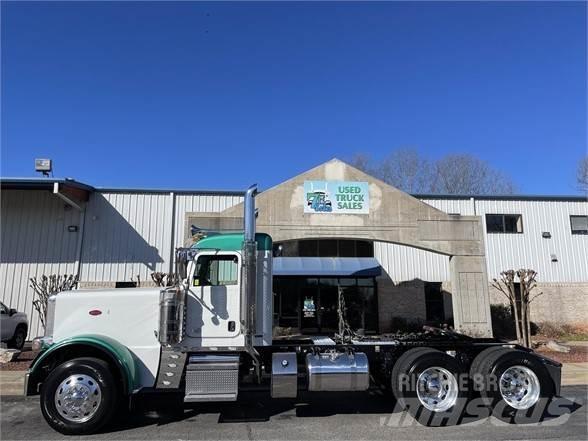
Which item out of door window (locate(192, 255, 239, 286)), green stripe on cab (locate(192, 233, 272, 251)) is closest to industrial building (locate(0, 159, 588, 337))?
green stripe on cab (locate(192, 233, 272, 251))

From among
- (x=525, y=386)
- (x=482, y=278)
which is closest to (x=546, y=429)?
(x=525, y=386)

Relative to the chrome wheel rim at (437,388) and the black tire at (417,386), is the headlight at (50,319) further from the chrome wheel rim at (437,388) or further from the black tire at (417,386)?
the chrome wheel rim at (437,388)

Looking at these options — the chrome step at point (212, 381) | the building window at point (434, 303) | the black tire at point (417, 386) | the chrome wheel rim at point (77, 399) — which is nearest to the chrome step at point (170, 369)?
the chrome step at point (212, 381)

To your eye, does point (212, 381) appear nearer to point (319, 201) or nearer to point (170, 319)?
point (170, 319)

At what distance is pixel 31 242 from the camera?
21.7m

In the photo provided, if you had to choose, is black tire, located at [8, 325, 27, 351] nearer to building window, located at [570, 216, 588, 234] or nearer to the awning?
the awning

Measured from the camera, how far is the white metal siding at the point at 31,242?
70.0 ft

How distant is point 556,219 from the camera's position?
24.6m

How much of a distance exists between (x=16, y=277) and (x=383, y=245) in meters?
17.4

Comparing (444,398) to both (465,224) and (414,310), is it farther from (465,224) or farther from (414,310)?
(414,310)

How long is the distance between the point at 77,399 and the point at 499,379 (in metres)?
6.56

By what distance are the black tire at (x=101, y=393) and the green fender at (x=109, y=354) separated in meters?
0.18

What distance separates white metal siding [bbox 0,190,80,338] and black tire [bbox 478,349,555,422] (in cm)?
1936

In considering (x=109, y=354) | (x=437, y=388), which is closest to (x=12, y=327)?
(x=109, y=354)
